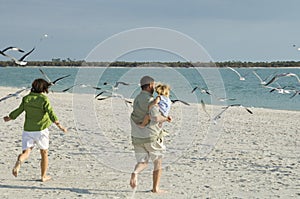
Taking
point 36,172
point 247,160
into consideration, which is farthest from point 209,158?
point 36,172

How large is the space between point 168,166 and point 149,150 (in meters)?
2.06

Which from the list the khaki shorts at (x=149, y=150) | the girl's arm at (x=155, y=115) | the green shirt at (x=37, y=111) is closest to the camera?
the girl's arm at (x=155, y=115)

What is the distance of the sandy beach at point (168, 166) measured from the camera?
593 cm

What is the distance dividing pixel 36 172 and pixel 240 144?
16.2 ft

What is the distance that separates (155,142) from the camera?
18.0 ft

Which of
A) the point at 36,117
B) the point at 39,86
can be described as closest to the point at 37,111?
the point at 36,117

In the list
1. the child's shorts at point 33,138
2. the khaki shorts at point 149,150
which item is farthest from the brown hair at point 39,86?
the khaki shorts at point 149,150

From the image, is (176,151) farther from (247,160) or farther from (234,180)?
(234,180)

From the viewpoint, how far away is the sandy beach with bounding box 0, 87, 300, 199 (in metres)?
5.93

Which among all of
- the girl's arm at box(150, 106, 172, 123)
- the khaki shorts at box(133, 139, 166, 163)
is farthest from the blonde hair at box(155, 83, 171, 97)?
the khaki shorts at box(133, 139, 166, 163)

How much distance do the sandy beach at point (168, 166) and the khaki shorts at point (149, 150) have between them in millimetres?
492

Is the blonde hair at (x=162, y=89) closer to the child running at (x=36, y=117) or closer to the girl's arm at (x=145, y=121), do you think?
the girl's arm at (x=145, y=121)

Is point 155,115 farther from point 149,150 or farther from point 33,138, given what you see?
point 33,138

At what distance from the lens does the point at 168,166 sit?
750 cm
